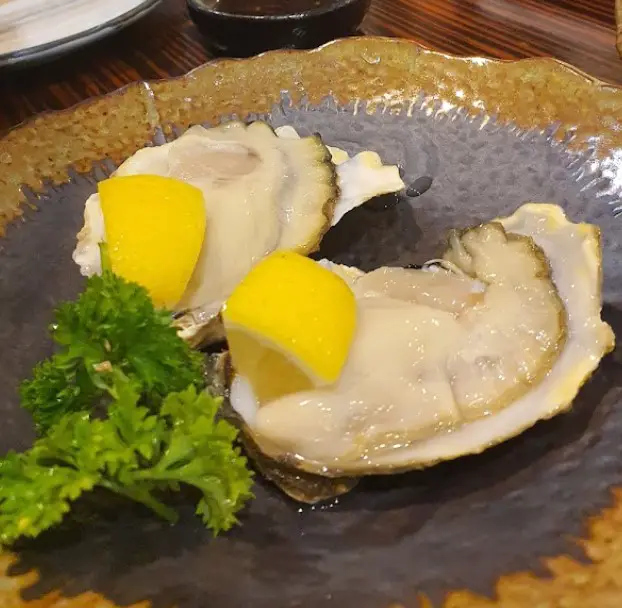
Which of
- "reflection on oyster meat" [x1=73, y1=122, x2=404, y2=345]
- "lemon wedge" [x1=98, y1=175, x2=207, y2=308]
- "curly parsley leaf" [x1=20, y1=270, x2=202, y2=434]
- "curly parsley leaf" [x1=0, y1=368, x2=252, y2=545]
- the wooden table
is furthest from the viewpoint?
the wooden table

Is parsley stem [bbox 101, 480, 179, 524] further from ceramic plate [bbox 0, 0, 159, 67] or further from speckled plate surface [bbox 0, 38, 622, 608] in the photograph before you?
ceramic plate [bbox 0, 0, 159, 67]

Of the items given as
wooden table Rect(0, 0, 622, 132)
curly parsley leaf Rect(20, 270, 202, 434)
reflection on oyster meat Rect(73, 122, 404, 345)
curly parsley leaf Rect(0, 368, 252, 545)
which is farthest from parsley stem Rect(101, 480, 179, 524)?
wooden table Rect(0, 0, 622, 132)

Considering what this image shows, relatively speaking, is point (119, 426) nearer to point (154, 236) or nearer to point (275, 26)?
point (154, 236)

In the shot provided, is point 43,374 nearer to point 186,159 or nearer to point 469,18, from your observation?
point 186,159

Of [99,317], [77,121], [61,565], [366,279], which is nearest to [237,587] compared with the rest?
[61,565]

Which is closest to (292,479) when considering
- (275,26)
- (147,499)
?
(147,499)
